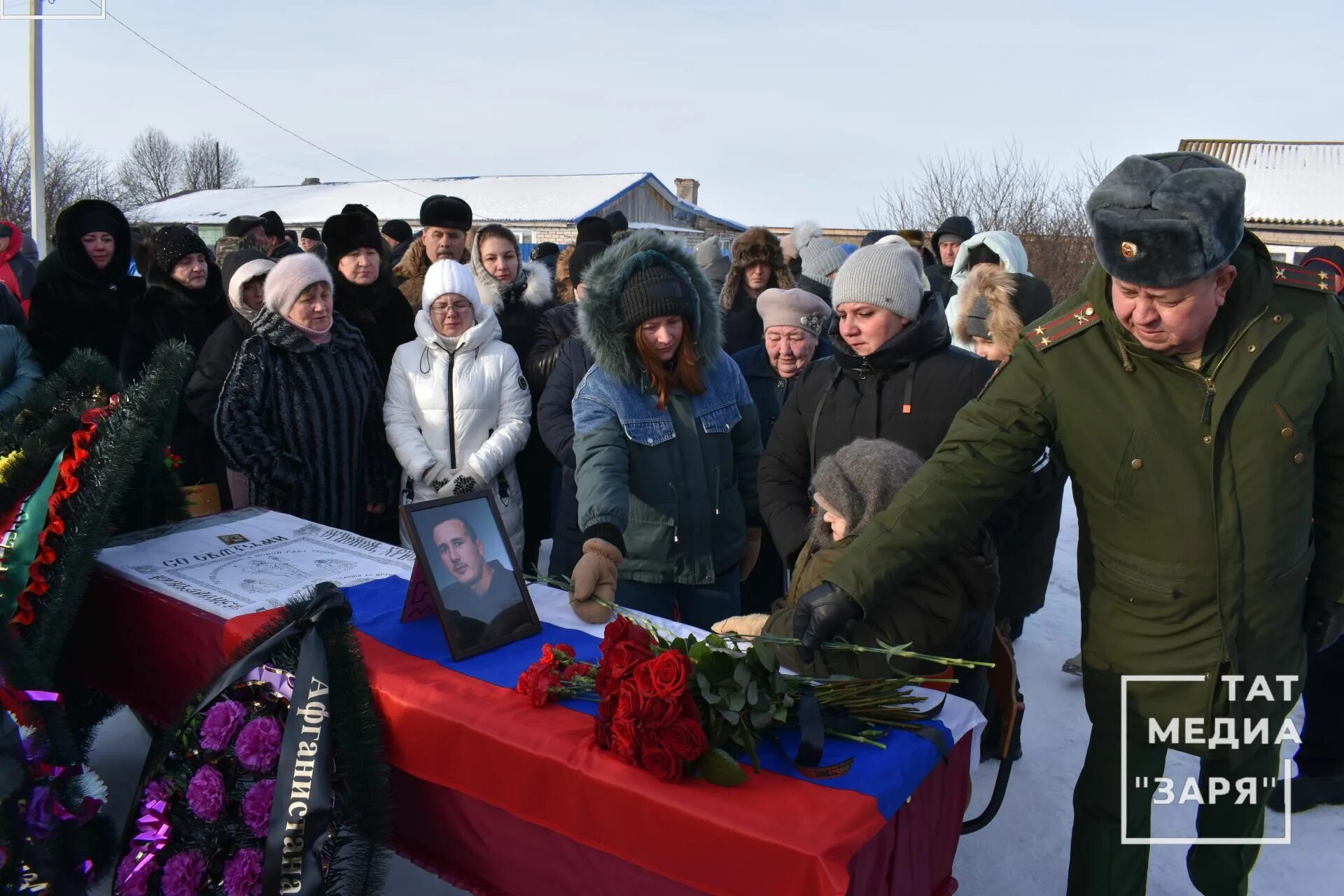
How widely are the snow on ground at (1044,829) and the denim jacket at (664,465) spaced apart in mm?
1122

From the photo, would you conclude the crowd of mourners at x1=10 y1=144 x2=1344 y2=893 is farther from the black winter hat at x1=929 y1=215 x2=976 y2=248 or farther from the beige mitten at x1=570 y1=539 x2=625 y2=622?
the black winter hat at x1=929 y1=215 x2=976 y2=248

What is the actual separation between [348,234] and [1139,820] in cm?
413

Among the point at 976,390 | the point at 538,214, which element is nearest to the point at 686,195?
the point at 538,214

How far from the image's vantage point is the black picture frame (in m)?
2.21

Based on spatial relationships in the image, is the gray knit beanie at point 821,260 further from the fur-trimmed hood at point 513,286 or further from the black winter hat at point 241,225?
the black winter hat at point 241,225

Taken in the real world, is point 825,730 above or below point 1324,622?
below

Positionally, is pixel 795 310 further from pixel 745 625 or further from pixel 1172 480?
pixel 1172 480

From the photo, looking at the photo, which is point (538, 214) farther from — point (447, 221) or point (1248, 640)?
point (1248, 640)

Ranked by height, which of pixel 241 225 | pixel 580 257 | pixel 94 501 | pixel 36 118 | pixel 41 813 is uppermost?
pixel 36 118

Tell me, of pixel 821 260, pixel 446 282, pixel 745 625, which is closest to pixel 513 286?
→ pixel 446 282

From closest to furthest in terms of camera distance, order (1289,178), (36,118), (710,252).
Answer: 1. (710,252)
2. (36,118)
3. (1289,178)

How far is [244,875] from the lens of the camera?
194 centimetres
